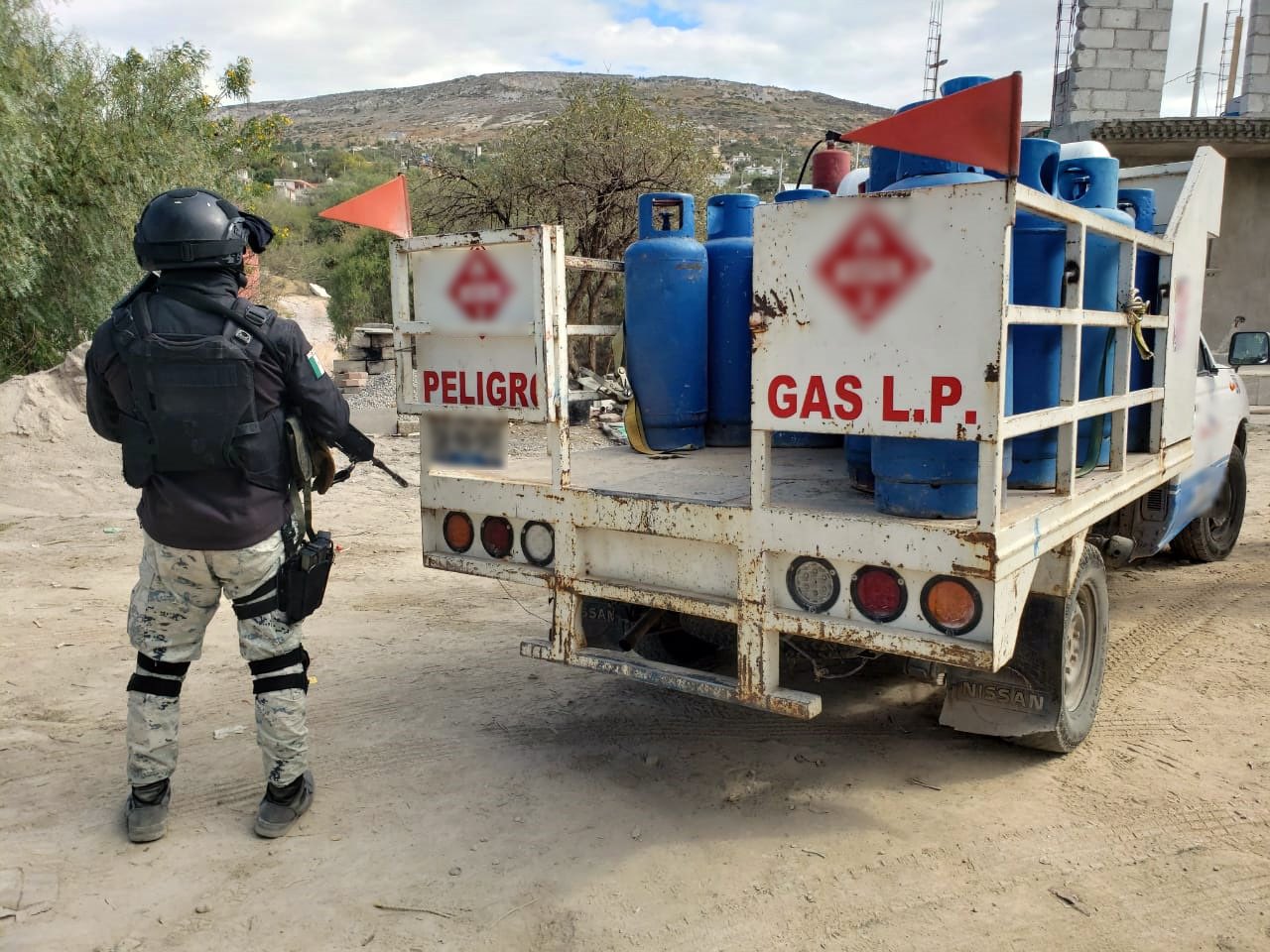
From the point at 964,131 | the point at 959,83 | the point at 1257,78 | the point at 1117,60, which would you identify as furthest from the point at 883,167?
the point at 1257,78

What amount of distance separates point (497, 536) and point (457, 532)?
0.20 m

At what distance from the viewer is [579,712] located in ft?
13.4

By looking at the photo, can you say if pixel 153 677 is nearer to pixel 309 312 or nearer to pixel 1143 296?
pixel 1143 296

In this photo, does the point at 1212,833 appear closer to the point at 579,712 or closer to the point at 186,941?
the point at 579,712

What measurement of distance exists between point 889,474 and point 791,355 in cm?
44

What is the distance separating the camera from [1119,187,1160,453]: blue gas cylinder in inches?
162

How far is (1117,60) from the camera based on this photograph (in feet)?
50.7

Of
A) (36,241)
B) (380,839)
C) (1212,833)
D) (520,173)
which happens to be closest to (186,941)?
(380,839)

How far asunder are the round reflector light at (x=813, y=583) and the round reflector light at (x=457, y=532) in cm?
127

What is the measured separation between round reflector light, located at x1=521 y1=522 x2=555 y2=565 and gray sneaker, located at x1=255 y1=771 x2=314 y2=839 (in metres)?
1.04

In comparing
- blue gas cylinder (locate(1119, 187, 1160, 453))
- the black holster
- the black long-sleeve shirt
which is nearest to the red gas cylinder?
blue gas cylinder (locate(1119, 187, 1160, 453))

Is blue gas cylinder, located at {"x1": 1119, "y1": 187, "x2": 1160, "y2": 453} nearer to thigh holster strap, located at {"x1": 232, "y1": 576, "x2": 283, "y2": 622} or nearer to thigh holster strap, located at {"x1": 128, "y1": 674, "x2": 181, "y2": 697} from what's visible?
thigh holster strap, located at {"x1": 232, "y1": 576, "x2": 283, "y2": 622}

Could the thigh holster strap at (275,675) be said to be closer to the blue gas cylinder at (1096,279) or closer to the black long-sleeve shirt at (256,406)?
the black long-sleeve shirt at (256,406)

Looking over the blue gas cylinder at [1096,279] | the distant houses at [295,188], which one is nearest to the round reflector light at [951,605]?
the blue gas cylinder at [1096,279]
